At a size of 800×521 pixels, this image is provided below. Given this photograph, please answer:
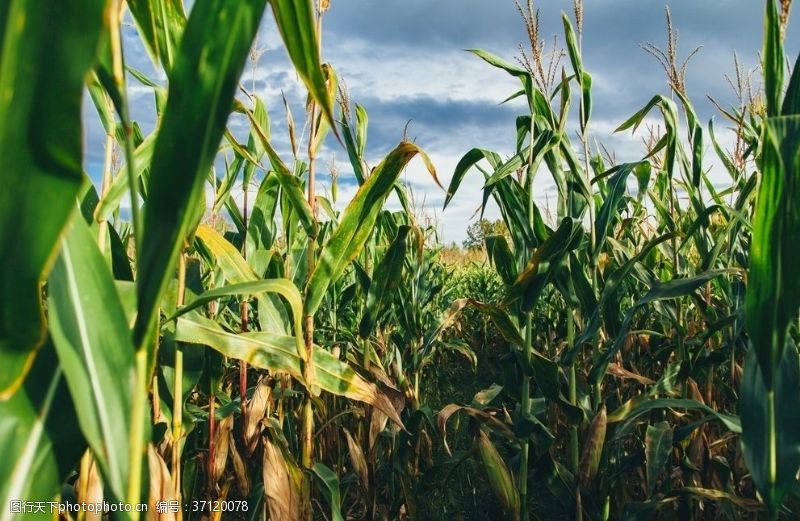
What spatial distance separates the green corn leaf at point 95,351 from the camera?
598 mm

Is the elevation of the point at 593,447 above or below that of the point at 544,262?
below

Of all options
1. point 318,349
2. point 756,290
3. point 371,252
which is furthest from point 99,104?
point 371,252

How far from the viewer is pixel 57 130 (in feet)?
1.59

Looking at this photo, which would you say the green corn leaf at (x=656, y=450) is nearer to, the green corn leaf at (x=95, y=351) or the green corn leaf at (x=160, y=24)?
the green corn leaf at (x=95, y=351)

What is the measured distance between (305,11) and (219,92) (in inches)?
5.1

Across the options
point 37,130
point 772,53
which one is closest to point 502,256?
point 772,53

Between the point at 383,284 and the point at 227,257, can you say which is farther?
the point at 383,284

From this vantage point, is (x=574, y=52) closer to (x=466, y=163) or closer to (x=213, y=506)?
(x=466, y=163)

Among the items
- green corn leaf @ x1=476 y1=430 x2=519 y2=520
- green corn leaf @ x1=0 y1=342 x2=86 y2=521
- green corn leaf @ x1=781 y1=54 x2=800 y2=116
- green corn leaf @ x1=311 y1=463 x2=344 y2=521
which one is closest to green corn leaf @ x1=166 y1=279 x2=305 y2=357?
green corn leaf @ x1=0 y1=342 x2=86 y2=521

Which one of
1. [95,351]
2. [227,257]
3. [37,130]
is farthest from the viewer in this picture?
[227,257]

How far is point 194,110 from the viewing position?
1.77 feet

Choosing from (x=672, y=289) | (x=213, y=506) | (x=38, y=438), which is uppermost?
(x=672, y=289)

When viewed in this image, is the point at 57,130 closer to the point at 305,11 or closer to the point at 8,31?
the point at 8,31

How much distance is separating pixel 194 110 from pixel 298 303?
46cm
